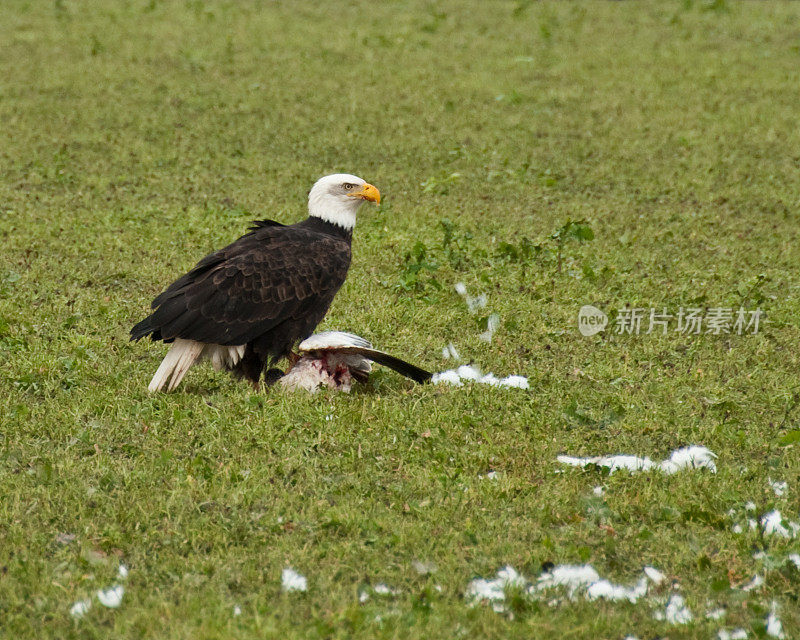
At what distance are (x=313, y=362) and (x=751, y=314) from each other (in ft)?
13.9

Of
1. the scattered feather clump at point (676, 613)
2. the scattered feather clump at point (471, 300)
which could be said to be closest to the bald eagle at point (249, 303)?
the scattered feather clump at point (471, 300)

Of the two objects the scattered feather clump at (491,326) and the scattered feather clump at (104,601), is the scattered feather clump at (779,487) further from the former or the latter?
the scattered feather clump at (104,601)

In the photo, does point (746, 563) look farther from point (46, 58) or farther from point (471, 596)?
point (46, 58)

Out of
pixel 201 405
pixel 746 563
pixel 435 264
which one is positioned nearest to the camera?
pixel 746 563

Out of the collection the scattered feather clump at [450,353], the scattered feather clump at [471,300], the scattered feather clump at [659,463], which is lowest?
the scattered feather clump at [471,300]

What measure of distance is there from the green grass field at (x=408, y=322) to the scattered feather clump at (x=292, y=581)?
5cm

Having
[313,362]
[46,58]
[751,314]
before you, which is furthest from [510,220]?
[46,58]

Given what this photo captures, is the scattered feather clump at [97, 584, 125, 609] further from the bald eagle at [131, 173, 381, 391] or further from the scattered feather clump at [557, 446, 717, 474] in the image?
the scattered feather clump at [557, 446, 717, 474]

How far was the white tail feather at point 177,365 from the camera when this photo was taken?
7500 mm

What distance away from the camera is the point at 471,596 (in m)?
5.05

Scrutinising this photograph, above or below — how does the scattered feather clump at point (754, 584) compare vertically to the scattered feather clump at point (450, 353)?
above

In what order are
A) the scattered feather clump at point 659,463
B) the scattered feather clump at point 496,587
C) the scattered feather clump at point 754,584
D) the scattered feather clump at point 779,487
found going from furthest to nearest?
the scattered feather clump at point 659,463
the scattered feather clump at point 779,487
the scattered feather clump at point 754,584
the scattered feather clump at point 496,587

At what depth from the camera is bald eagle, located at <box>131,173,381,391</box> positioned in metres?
7.42

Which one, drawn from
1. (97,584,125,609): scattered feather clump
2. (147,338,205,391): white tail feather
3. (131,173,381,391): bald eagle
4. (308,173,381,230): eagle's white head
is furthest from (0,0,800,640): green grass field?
(308,173,381,230): eagle's white head
